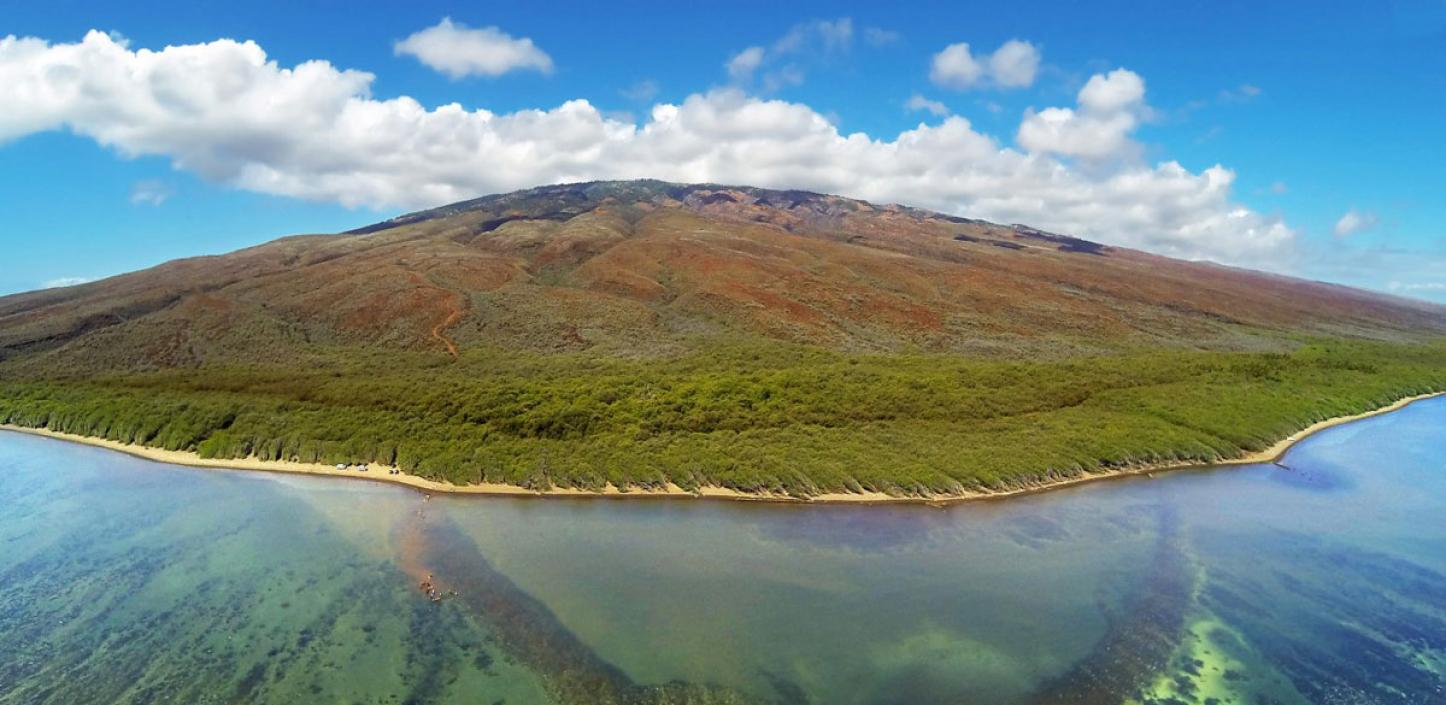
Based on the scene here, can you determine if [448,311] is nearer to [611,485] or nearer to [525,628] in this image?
[611,485]

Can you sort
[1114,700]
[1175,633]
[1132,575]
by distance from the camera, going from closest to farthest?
[1114,700], [1175,633], [1132,575]

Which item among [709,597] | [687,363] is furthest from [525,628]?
[687,363]

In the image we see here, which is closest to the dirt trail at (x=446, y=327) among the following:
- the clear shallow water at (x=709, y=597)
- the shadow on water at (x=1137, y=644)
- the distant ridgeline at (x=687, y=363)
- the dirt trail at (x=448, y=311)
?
the dirt trail at (x=448, y=311)

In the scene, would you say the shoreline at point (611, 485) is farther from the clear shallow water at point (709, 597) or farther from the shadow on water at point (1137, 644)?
the shadow on water at point (1137, 644)

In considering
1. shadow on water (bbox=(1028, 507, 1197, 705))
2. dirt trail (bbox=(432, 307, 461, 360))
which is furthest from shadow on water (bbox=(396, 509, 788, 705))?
dirt trail (bbox=(432, 307, 461, 360))

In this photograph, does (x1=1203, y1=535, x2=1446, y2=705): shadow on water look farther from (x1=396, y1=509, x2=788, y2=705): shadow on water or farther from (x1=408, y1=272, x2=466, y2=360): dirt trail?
(x1=408, y1=272, x2=466, y2=360): dirt trail

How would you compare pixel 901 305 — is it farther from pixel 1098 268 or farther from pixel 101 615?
pixel 101 615

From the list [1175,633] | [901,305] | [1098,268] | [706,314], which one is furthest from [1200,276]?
[1175,633]
